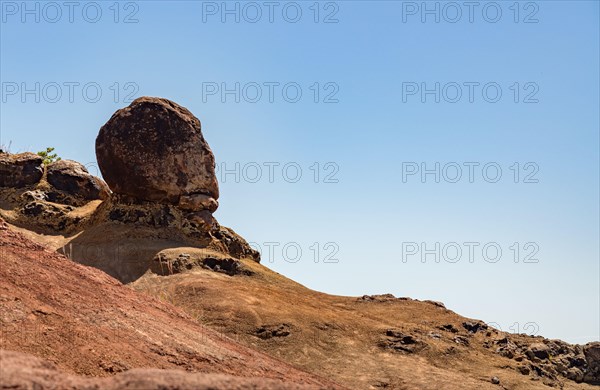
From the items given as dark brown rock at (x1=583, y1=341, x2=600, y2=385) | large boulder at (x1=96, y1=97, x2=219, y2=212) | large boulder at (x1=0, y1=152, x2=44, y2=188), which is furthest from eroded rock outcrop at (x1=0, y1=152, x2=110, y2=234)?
dark brown rock at (x1=583, y1=341, x2=600, y2=385)

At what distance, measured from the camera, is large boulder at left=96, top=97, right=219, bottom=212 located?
87.8ft

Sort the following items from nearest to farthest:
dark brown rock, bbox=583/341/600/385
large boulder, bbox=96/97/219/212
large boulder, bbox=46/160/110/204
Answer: dark brown rock, bbox=583/341/600/385 < large boulder, bbox=96/97/219/212 < large boulder, bbox=46/160/110/204

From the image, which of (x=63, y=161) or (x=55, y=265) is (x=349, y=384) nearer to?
(x=55, y=265)

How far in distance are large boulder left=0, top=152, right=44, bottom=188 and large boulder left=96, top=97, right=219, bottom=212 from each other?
145 inches

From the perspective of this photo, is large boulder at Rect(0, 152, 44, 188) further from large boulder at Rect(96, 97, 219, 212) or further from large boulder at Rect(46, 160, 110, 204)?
large boulder at Rect(96, 97, 219, 212)

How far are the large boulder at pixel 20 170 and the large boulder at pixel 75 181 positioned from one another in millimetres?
597

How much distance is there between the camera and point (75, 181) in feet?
98.6

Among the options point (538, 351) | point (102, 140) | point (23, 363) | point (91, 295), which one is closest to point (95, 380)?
point (23, 363)

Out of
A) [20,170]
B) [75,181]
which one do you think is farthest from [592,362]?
[20,170]

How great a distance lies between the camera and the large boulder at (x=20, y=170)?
2894 cm

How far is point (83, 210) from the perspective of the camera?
28469mm

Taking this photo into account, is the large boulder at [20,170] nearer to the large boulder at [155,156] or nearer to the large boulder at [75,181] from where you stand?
the large boulder at [75,181]

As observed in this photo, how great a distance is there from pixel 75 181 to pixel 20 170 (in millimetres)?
2286

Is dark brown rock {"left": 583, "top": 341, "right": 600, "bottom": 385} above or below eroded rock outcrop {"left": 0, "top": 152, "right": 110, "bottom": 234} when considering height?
below
